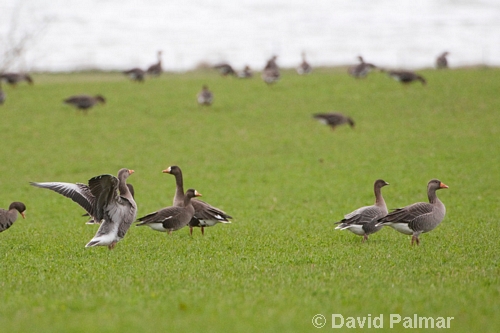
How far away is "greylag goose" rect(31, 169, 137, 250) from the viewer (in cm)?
1237

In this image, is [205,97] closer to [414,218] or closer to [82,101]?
[82,101]

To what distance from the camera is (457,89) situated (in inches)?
1767

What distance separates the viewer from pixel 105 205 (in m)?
12.8

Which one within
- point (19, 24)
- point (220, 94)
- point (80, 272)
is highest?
point (19, 24)

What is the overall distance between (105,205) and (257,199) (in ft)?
37.0

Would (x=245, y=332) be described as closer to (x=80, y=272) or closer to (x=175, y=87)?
(x=80, y=272)

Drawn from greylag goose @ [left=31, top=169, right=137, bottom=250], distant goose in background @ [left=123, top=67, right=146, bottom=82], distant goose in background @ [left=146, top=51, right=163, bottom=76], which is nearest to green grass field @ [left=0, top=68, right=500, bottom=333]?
greylag goose @ [left=31, top=169, right=137, bottom=250]

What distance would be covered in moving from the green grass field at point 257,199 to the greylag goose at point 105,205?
44cm

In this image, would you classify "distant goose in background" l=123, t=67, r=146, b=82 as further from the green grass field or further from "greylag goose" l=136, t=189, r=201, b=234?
"greylag goose" l=136, t=189, r=201, b=234

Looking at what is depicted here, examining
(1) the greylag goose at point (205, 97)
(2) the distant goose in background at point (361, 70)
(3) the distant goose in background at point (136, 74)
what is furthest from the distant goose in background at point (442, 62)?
(3) the distant goose in background at point (136, 74)

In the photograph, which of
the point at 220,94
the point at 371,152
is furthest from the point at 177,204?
the point at 220,94

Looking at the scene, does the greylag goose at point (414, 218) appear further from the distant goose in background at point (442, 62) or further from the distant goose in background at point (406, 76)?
the distant goose in background at point (442, 62)

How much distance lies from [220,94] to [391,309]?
130 feet

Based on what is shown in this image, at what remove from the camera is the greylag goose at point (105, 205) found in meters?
12.4
